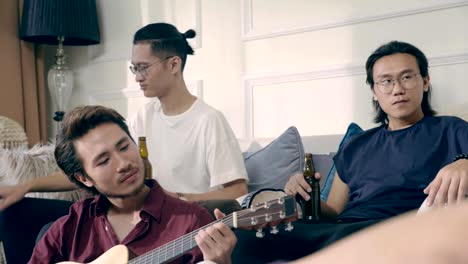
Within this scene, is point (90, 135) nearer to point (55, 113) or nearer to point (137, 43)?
point (137, 43)

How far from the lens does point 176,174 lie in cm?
210

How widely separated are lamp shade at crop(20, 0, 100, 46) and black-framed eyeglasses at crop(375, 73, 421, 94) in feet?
6.26

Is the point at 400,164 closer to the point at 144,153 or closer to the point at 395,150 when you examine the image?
the point at 395,150

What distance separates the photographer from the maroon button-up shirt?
136cm

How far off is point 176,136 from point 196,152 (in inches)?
4.3

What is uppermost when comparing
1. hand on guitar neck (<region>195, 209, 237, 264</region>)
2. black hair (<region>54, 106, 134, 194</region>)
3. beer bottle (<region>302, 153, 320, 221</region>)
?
black hair (<region>54, 106, 134, 194</region>)

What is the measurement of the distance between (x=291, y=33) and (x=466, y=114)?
1.01 metres

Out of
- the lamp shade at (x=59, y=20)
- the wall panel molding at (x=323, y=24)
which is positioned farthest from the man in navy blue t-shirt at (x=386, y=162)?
the lamp shade at (x=59, y=20)

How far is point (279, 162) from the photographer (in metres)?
2.07

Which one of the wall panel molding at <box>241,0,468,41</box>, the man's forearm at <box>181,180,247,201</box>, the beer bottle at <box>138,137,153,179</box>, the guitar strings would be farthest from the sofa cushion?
the wall panel molding at <box>241,0,468,41</box>

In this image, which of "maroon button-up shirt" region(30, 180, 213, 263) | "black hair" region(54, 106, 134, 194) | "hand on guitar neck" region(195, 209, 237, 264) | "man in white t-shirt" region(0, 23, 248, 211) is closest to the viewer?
"hand on guitar neck" region(195, 209, 237, 264)

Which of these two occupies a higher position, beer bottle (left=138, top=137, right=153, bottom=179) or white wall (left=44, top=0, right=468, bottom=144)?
white wall (left=44, top=0, right=468, bottom=144)

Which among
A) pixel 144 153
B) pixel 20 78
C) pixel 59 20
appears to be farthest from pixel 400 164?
pixel 20 78

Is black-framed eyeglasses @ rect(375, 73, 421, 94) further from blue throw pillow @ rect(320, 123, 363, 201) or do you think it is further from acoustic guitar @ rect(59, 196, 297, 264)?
acoustic guitar @ rect(59, 196, 297, 264)
